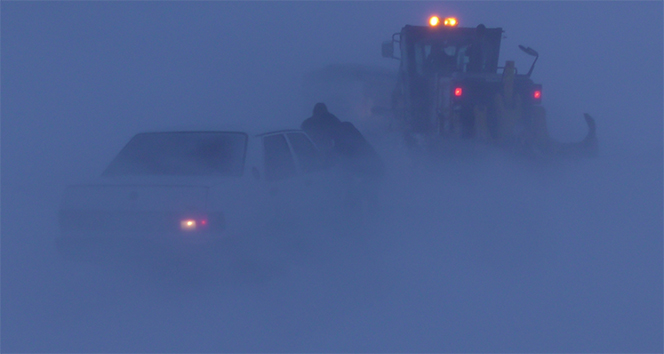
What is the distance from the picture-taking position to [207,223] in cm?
540

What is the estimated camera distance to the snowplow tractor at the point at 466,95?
9422 mm

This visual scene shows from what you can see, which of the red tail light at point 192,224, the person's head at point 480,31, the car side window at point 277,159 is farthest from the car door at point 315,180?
the person's head at point 480,31

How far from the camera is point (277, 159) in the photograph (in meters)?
6.46

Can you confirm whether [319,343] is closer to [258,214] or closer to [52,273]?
[258,214]

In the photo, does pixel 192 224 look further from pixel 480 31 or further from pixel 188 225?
pixel 480 31

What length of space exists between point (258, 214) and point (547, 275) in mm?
2868

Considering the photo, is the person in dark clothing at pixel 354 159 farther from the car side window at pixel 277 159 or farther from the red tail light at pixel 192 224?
the red tail light at pixel 192 224

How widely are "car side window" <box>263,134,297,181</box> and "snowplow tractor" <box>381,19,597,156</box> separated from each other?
378cm

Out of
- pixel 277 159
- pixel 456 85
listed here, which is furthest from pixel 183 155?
pixel 456 85

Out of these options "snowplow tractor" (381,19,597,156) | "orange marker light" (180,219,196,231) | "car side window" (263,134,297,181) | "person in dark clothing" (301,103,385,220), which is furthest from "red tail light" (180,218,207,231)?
"snowplow tractor" (381,19,597,156)

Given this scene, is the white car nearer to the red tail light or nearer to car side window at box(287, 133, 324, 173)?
the red tail light

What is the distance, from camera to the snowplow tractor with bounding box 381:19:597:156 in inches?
371

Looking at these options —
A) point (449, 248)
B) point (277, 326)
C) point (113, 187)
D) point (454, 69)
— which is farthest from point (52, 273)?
point (454, 69)

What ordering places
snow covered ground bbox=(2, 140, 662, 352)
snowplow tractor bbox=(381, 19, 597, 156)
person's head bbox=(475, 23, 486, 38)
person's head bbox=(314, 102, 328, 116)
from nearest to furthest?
snow covered ground bbox=(2, 140, 662, 352)
person's head bbox=(314, 102, 328, 116)
snowplow tractor bbox=(381, 19, 597, 156)
person's head bbox=(475, 23, 486, 38)
